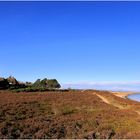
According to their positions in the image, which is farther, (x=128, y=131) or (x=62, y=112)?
(x=62, y=112)

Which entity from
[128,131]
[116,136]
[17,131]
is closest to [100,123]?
[128,131]

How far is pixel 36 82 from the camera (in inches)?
4850

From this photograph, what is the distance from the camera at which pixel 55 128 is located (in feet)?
75.9

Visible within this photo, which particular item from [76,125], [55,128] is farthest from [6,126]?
[76,125]

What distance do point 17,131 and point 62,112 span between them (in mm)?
11472

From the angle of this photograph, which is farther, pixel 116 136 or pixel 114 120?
pixel 114 120

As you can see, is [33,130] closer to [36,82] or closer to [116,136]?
[116,136]

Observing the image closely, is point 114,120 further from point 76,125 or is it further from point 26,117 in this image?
point 26,117

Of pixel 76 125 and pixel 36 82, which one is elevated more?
pixel 36 82

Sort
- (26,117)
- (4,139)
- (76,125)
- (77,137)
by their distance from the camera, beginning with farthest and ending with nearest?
(26,117) < (76,125) < (77,137) < (4,139)

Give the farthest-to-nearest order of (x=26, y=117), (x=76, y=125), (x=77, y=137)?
(x=26, y=117), (x=76, y=125), (x=77, y=137)

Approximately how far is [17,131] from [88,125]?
5385 millimetres

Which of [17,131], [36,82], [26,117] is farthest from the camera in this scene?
[36,82]

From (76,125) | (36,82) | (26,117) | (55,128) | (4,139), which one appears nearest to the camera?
(4,139)
